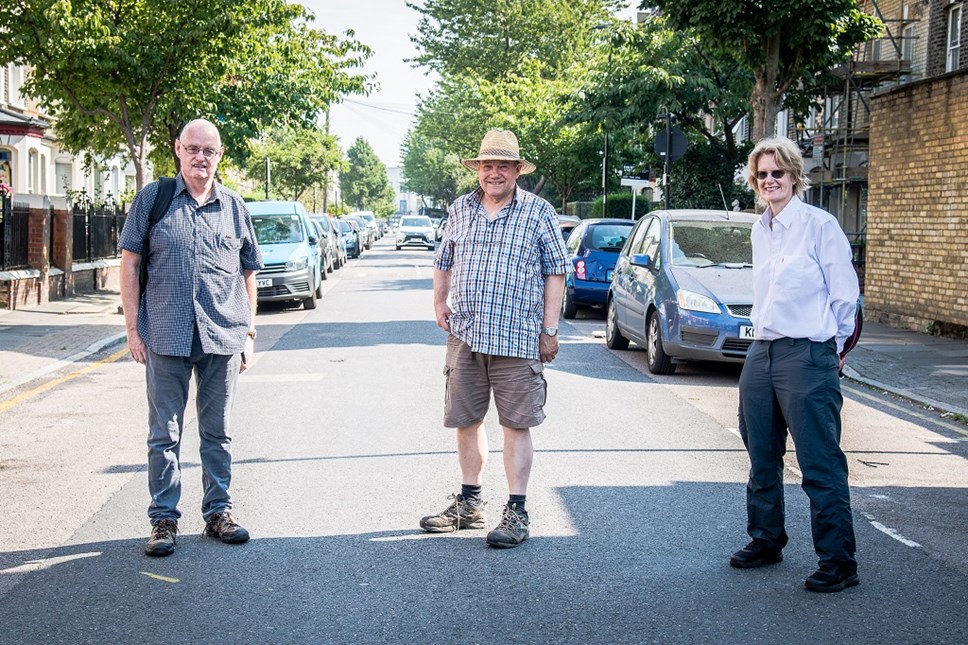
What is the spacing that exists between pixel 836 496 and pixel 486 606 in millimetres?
1547

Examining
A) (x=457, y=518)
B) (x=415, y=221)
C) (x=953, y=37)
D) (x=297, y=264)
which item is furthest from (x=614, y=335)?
(x=415, y=221)

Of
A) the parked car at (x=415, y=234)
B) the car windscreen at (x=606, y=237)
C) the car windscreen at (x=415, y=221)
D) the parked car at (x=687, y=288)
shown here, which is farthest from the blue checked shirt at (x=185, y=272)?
the car windscreen at (x=415, y=221)

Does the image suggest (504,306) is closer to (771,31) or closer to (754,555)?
(754,555)

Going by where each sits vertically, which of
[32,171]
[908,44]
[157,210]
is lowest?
[157,210]

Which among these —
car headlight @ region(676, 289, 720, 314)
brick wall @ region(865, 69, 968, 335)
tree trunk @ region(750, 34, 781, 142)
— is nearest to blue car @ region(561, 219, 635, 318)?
tree trunk @ region(750, 34, 781, 142)

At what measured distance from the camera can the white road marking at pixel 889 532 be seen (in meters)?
5.86

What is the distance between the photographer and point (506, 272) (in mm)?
5680

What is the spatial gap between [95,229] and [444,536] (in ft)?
66.3

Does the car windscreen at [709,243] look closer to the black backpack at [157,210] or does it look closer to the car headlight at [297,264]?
the black backpack at [157,210]

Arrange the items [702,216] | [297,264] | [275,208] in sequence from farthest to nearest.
→ [275,208]
[297,264]
[702,216]

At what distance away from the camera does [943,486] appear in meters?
7.26

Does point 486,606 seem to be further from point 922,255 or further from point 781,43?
point 781,43

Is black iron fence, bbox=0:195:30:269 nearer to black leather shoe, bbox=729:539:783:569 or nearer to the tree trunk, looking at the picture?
the tree trunk

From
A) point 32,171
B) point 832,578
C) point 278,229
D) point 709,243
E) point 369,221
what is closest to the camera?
point 832,578
